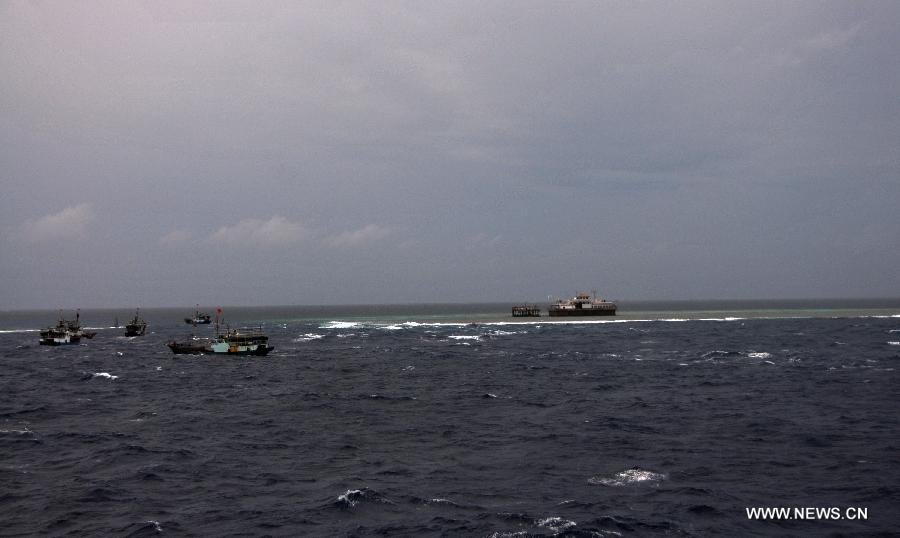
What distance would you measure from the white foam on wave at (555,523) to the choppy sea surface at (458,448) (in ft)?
0.41

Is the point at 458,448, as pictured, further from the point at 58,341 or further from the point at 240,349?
the point at 58,341

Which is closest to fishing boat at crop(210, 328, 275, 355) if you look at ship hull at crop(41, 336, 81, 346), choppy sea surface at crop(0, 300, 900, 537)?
choppy sea surface at crop(0, 300, 900, 537)

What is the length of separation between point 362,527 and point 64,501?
1629 centimetres

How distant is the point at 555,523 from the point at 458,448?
46.7 feet

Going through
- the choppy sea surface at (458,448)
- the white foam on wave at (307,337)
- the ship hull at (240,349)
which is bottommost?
the choppy sea surface at (458,448)

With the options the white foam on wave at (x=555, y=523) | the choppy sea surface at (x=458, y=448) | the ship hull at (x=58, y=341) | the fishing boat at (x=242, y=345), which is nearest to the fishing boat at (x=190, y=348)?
the fishing boat at (x=242, y=345)

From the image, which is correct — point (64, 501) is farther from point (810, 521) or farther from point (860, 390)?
point (860, 390)

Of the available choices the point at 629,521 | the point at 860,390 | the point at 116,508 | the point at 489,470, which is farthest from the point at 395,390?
the point at 860,390

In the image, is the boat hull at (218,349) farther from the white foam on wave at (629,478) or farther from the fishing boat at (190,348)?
the white foam on wave at (629,478)

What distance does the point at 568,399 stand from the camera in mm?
57750

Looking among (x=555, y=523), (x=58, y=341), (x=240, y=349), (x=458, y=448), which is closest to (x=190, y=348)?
(x=240, y=349)

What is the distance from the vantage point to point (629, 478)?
33219 millimetres

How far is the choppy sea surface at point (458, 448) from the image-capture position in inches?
1111

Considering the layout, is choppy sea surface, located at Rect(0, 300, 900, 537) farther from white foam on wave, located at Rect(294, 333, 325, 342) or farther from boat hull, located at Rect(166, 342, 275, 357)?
white foam on wave, located at Rect(294, 333, 325, 342)
